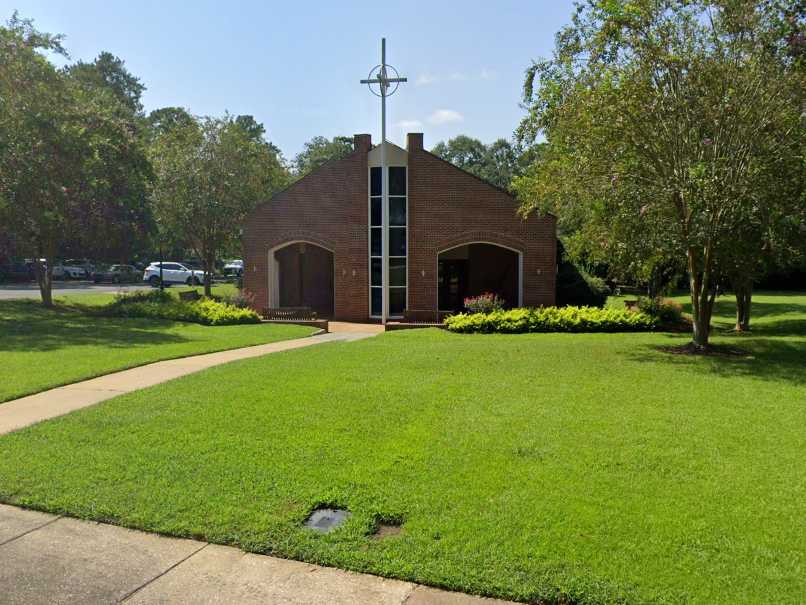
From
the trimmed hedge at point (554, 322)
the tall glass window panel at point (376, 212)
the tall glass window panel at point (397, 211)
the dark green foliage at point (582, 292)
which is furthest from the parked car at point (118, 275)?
the trimmed hedge at point (554, 322)

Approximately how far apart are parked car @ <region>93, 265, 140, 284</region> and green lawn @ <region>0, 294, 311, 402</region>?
88.5ft

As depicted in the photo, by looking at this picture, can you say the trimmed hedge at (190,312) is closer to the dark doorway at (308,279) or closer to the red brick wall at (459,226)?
the dark doorway at (308,279)

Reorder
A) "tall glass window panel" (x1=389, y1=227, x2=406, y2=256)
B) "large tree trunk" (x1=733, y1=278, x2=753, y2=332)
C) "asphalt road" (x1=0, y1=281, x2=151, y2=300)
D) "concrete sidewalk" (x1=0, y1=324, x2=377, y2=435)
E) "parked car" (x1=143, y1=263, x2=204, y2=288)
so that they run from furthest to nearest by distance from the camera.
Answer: "parked car" (x1=143, y1=263, x2=204, y2=288) → "asphalt road" (x1=0, y1=281, x2=151, y2=300) → "tall glass window panel" (x1=389, y1=227, x2=406, y2=256) → "large tree trunk" (x1=733, y1=278, x2=753, y2=332) → "concrete sidewalk" (x1=0, y1=324, x2=377, y2=435)

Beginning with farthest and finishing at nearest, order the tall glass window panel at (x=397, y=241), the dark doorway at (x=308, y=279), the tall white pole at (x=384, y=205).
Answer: the dark doorway at (x=308, y=279) < the tall glass window panel at (x=397, y=241) < the tall white pole at (x=384, y=205)

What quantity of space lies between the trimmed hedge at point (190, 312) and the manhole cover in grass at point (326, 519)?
52.1 ft

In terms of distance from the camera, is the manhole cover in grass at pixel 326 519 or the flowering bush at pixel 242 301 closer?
the manhole cover in grass at pixel 326 519

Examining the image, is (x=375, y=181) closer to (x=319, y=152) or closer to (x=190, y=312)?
(x=190, y=312)

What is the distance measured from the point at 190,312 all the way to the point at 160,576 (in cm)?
1754

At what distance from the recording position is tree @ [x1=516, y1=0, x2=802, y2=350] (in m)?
11.7

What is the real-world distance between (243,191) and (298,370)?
2104 centimetres

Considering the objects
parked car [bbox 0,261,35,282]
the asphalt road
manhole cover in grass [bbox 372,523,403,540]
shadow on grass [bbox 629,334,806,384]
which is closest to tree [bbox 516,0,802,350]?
shadow on grass [bbox 629,334,806,384]

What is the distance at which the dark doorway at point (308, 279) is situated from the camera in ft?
89.0

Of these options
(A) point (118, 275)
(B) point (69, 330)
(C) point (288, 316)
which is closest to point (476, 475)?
(B) point (69, 330)

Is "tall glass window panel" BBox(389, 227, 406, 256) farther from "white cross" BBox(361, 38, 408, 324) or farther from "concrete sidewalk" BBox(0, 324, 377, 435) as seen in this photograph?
"concrete sidewalk" BBox(0, 324, 377, 435)
